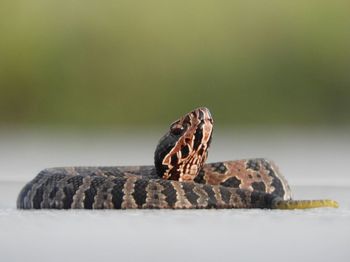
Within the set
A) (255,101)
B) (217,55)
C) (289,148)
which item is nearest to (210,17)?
(217,55)

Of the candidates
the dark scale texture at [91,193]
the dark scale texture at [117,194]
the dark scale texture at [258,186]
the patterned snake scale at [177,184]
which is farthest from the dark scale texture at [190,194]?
the dark scale texture at [258,186]

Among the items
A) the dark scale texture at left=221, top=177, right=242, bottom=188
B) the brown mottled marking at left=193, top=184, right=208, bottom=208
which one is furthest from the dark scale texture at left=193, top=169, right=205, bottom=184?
the brown mottled marking at left=193, top=184, right=208, bottom=208

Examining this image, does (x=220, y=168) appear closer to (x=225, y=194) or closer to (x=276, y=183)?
(x=276, y=183)

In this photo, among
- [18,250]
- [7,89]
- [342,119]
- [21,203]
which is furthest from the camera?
[7,89]

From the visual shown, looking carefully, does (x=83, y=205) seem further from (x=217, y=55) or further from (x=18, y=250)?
(x=217, y=55)

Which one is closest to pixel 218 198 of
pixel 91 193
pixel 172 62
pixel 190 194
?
pixel 190 194

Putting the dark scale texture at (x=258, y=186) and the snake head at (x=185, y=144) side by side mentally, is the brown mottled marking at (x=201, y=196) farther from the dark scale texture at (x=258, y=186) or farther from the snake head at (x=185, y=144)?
the dark scale texture at (x=258, y=186)
